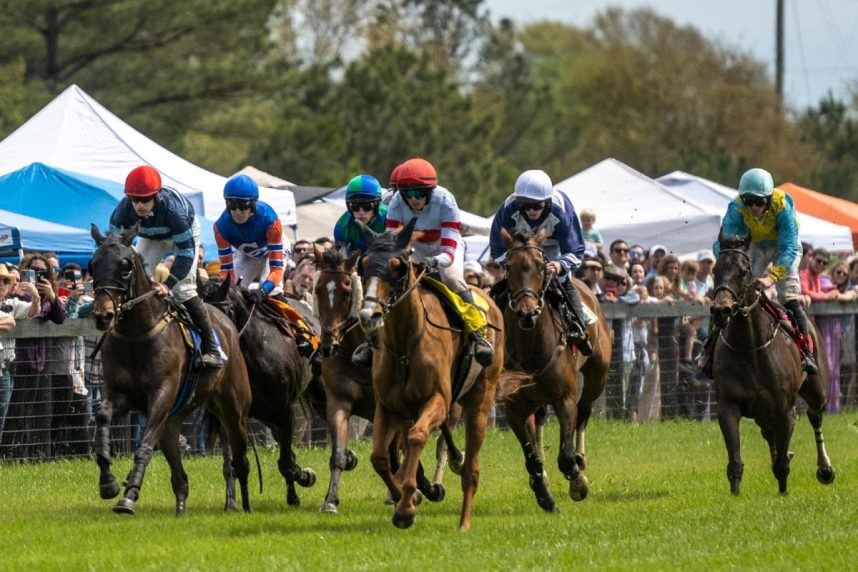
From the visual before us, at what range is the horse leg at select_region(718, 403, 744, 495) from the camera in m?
12.1

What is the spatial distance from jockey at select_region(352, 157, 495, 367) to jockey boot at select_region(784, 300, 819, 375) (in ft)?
11.3

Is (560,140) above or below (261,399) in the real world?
above

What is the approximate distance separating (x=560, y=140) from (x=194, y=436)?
44.7 meters

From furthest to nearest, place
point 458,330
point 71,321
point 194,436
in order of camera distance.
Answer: point 194,436 → point 71,321 → point 458,330

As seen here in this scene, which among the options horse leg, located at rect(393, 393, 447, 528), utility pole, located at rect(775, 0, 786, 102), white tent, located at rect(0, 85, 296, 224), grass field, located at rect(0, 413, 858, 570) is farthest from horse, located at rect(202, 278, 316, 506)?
utility pole, located at rect(775, 0, 786, 102)

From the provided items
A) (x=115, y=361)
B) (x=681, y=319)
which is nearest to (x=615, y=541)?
(x=115, y=361)

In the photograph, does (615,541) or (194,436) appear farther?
(194,436)

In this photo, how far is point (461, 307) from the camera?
10.7 m

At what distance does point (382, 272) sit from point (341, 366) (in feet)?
8.03

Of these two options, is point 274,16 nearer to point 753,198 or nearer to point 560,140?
point 560,140

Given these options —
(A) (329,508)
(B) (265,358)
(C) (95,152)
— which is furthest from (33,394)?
(C) (95,152)

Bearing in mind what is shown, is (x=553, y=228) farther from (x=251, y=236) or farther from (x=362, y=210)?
(x=251, y=236)

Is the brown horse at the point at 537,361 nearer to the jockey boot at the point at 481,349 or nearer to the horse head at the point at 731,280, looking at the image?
the jockey boot at the point at 481,349

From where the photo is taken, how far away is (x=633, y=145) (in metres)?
61.9
